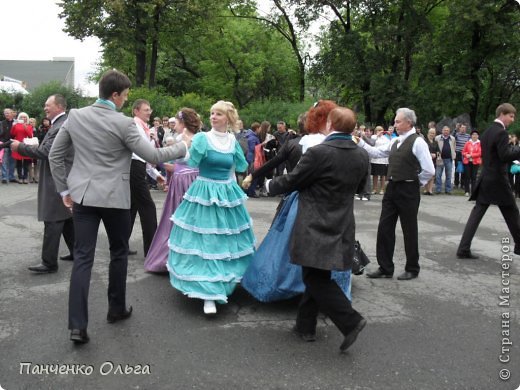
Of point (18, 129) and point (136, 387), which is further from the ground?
point (18, 129)

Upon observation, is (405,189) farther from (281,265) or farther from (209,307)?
(209,307)

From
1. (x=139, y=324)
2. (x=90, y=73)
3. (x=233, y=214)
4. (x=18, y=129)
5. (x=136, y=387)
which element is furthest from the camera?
(x=90, y=73)

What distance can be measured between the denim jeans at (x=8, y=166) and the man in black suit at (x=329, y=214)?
527 inches

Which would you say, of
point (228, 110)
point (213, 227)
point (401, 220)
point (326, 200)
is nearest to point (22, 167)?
point (228, 110)

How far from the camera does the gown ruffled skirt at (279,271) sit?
15.4 feet

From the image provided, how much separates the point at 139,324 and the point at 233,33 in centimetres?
3356

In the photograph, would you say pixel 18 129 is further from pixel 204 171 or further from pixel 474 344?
pixel 474 344

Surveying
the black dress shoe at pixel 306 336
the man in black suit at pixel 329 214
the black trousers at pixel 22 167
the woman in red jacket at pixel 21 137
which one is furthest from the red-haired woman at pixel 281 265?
the black trousers at pixel 22 167

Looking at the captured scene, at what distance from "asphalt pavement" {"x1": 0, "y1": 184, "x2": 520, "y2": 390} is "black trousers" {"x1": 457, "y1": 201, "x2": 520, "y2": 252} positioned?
700 mm

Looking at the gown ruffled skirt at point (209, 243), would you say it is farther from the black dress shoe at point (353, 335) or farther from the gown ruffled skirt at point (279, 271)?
the black dress shoe at point (353, 335)

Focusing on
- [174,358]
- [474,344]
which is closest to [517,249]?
[474,344]

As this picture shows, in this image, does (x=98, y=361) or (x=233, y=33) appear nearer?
(x=98, y=361)

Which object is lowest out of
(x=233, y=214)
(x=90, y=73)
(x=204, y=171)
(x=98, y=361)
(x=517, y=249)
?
(x=98, y=361)

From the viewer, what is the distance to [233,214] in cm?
500
